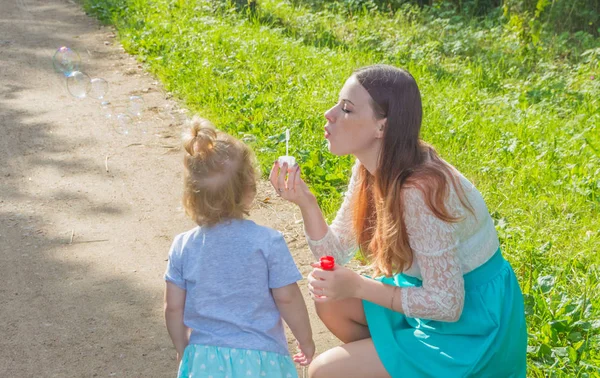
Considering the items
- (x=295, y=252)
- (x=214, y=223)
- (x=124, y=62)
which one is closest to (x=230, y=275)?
(x=214, y=223)

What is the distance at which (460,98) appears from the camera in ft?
20.1

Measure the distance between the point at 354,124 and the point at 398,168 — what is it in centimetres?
21

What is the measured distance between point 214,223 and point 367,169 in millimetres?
593

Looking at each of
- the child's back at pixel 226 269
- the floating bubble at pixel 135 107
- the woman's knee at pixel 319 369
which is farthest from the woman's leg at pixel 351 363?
the floating bubble at pixel 135 107

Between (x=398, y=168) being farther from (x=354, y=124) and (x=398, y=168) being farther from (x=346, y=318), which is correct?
(x=346, y=318)

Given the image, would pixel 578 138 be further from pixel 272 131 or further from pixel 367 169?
pixel 367 169

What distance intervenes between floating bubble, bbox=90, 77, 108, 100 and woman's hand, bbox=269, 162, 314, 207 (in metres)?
3.74

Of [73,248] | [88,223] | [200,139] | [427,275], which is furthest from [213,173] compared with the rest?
[88,223]

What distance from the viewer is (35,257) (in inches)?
161

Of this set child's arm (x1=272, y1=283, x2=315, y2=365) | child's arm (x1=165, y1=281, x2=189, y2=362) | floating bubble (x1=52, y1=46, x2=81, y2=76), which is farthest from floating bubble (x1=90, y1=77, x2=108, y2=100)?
child's arm (x1=272, y1=283, x2=315, y2=365)

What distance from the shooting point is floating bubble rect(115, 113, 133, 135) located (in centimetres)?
589

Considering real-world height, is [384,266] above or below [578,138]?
above

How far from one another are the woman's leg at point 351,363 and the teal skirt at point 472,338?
0.09 feet

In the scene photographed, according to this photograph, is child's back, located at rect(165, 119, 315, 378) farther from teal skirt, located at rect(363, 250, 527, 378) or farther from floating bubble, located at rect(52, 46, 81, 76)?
floating bubble, located at rect(52, 46, 81, 76)
